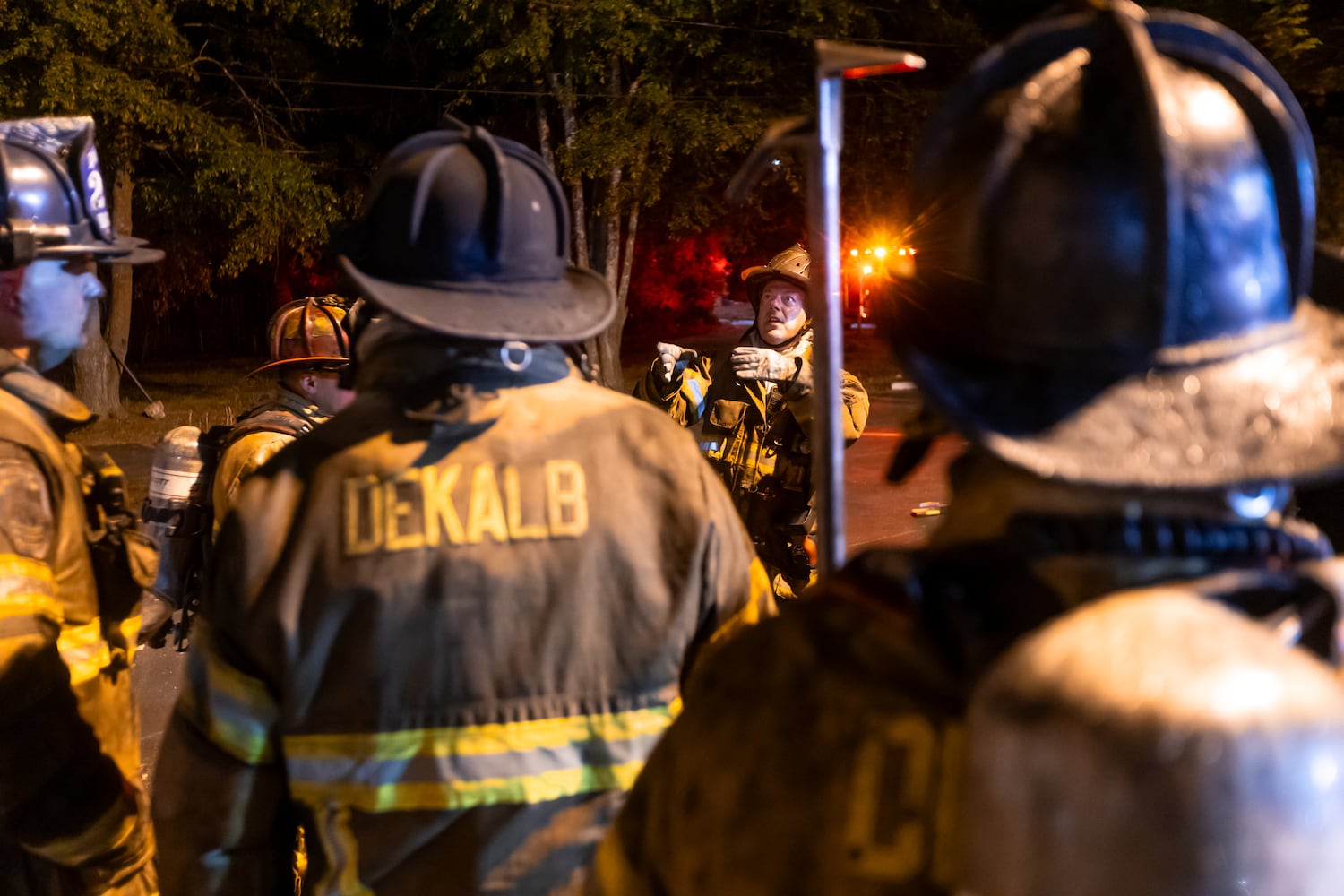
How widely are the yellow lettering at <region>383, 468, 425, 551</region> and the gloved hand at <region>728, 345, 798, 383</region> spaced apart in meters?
3.78

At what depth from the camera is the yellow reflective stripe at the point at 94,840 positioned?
2.68 m

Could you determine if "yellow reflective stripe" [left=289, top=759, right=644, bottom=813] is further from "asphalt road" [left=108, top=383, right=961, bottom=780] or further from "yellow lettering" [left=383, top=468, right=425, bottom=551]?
"asphalt road" [left=108, top=383, right=961, bottom=780]

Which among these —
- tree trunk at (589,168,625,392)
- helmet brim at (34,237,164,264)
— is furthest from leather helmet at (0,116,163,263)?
tree trunk at (589,168,625,392)

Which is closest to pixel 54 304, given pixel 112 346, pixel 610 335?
pixel 610 335

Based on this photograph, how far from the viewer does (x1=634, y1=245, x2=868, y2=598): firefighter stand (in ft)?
18.5

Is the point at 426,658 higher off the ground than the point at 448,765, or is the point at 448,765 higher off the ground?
the point at 426,658

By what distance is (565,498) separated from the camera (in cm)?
200

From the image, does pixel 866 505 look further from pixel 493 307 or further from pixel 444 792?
pixel 444 792

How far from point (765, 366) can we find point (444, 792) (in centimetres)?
400

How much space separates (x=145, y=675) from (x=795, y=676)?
19.3 feet

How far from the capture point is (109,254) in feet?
10.7

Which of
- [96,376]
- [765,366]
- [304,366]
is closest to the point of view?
[304,366]

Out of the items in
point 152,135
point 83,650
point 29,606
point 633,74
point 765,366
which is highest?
point 633,74

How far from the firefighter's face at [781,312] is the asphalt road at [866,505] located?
2.68 ft
